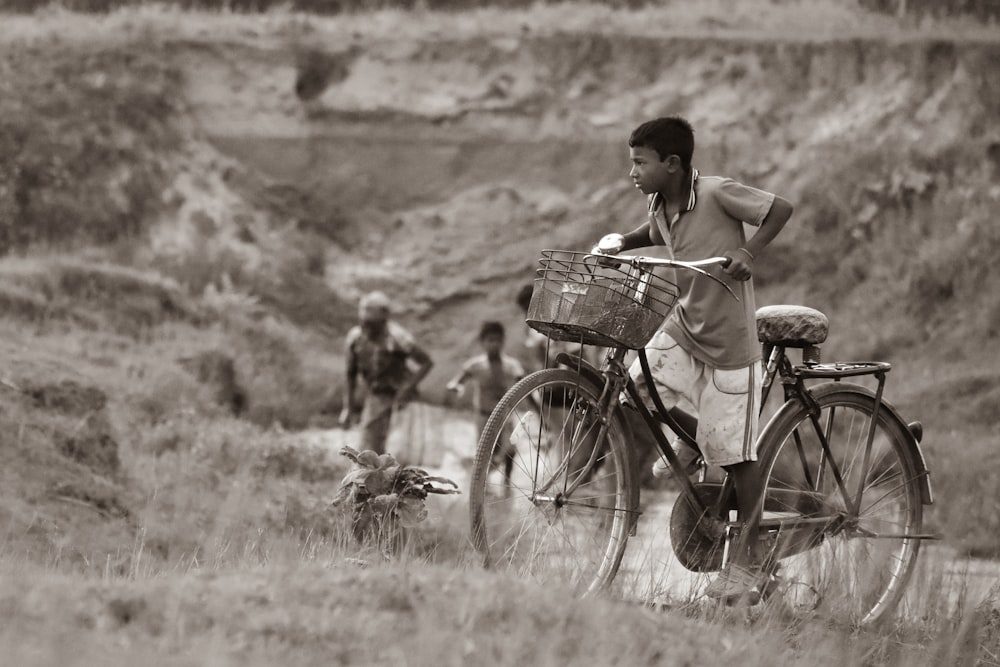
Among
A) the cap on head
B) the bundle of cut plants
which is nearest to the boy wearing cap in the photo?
the cap on head

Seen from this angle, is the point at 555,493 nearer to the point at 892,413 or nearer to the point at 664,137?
the point at 664,137

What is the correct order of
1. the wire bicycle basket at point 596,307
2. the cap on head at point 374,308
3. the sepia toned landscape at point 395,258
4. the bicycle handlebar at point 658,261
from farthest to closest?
1. the cap on head at point 374,308
2. the bicycle handlebar at point 658,261
3. the wire bicycle basket at point 596,307
4. the sepia toned landscape at point 395,258

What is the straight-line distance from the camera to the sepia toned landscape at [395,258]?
4297 mm

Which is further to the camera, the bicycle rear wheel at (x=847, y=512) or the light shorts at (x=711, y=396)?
the bicycle rear wheel at (x=847, y=512)

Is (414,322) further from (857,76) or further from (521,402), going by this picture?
A: (521,402)

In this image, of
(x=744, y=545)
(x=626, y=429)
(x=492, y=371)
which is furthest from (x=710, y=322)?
(x=492, y=371)

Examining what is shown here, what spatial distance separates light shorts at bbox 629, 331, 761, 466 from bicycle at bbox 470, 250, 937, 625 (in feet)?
0.27

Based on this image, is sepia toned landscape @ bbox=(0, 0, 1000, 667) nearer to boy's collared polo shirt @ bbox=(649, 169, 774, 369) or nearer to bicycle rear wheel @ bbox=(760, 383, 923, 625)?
bicycle rear wheel @ bbox=(760, 383, 923, 625)

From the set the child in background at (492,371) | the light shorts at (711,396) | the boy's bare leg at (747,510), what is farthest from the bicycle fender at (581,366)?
A: the child in background at (492,371)

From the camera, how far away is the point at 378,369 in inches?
426

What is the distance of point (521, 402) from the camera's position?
15.8 ft

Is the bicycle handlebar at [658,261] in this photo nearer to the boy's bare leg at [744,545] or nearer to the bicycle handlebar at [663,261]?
the bicycle handlebar at [663,261]

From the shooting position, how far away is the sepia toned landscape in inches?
169

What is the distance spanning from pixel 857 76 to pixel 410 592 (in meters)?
16.6
